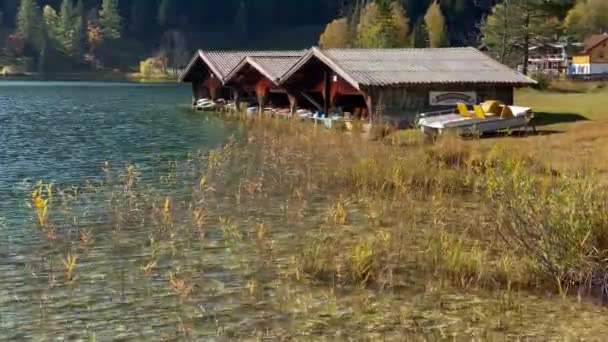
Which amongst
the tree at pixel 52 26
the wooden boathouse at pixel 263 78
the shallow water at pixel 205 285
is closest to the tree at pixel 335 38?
the wooden boathouse at pixel 263 78

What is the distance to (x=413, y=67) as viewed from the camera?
3494cm

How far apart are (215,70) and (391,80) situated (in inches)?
748

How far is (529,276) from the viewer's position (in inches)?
436

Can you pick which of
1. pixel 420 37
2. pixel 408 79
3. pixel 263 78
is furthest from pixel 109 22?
pixel 408 79

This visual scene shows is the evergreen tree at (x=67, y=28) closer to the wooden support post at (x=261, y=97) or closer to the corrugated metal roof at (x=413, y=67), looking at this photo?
the wooden support post at (x=261, y=97)

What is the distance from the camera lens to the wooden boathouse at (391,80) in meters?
33.0

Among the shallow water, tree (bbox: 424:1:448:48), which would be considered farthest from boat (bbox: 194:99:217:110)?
tree (bbox: 424:1:448:48)

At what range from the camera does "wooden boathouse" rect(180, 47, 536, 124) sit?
33031 millimetres

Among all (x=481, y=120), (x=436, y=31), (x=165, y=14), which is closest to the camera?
(x=481, y=120)

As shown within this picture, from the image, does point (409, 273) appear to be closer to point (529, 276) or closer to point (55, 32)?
point (529, 276)

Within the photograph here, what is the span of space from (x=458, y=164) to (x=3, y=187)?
11.7 m

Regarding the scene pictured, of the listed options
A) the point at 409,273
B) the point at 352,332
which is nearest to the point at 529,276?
the point at 409,273

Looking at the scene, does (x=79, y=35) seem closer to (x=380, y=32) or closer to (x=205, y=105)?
(x=380, y=32)

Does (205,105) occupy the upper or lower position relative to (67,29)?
lower
